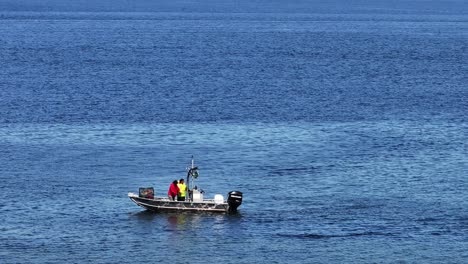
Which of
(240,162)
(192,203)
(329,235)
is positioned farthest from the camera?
(240,162)

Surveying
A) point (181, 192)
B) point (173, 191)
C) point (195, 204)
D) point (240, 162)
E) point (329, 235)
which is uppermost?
point (240, 162)

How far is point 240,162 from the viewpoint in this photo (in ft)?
275

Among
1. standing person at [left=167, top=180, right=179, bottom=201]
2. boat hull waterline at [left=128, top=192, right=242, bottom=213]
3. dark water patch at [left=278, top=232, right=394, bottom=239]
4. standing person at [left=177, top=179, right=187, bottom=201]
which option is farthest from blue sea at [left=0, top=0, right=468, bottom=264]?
standing person at [left=167, top=180, right=179, bottom=201]

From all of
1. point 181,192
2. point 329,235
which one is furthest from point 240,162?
point 329,235

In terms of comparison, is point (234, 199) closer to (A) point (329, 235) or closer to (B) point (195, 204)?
(B) point (195, 204)

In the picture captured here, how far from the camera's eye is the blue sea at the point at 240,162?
63031mm

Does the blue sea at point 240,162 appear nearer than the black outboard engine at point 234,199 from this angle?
Yes

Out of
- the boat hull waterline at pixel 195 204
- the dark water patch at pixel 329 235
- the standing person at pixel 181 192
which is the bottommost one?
the dark water patch at pixel 329 235

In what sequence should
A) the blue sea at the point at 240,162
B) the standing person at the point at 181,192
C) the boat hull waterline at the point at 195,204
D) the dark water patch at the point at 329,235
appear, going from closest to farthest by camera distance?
the blue sea at the point at 240,162
the dark water patch at the point at 329,235
the boat hull waterline at the point at 195,204
the standing person at the point at 181,192

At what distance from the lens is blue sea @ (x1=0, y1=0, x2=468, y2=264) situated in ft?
207

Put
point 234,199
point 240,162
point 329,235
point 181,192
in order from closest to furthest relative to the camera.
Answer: point 329,235 < point 234,199 < point 181,192 < point 240,162

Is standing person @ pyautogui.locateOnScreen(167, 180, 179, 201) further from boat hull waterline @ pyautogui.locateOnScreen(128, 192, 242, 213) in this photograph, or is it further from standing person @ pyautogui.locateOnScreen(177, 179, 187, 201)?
boat hull waterline @ pyautogui.locateOnScreen(128, 192, 242, 213)

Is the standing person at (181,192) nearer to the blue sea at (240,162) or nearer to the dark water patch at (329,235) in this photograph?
the blue sea at (240,162)

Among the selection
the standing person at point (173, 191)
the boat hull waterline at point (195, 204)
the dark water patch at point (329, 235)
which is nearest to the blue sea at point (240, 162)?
the dark water patch at point (329, 235)
